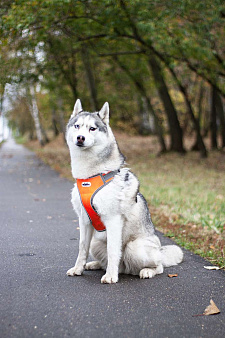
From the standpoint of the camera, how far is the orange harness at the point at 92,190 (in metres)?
4.59

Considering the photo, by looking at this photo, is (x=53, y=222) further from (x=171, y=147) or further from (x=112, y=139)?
(x=171, y=147)

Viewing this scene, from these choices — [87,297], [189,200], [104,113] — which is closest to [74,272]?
[87,297]

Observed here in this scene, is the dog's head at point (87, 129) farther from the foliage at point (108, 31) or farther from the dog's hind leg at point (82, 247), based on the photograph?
the foliage at point (108, 31)

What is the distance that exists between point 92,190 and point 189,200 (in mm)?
5944

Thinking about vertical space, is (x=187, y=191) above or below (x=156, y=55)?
below

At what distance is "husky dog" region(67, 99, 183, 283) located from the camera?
4.58m

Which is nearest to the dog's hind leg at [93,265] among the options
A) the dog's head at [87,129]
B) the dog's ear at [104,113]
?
the dog's head at [87,129]

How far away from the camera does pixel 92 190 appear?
4.62 m

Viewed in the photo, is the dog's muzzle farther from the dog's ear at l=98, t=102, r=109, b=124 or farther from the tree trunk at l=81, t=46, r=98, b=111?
the tree trunk at l=81, t=46, r=98, b=111

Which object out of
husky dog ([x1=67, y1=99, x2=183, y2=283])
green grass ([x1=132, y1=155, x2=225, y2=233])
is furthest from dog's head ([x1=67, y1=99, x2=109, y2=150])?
green grass ([x1=132, y1=155, x2=225, y2=233])

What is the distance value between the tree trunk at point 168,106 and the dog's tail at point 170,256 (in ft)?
53.3

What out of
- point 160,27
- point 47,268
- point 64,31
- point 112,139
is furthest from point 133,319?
point 64,31

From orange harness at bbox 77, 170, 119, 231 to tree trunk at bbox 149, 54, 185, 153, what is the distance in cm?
1659

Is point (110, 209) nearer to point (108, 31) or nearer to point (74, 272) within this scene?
point (74, 272)
